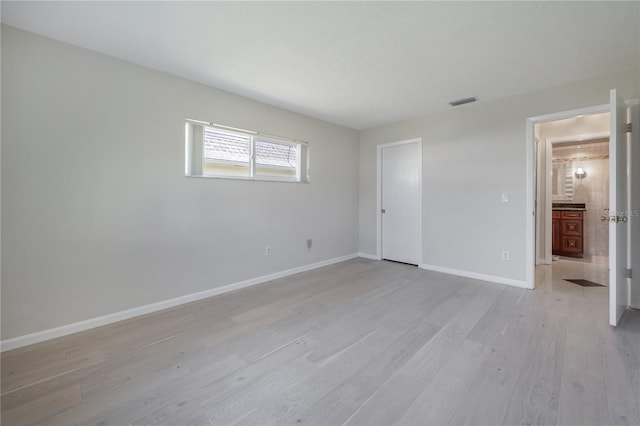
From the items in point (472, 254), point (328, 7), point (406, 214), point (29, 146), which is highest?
point (328, 7)

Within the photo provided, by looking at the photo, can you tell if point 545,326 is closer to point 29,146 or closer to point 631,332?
point 631,332

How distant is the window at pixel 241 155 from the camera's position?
2939mm

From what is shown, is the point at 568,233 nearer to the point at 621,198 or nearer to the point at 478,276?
the point at 478,276

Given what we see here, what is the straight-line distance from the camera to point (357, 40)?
2.14 m

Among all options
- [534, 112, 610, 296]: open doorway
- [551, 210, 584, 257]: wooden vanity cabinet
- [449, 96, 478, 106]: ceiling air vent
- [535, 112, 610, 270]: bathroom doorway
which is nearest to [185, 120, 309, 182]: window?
[449, 96, 478, 106]: ceiling air vent

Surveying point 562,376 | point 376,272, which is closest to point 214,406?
point 562,376

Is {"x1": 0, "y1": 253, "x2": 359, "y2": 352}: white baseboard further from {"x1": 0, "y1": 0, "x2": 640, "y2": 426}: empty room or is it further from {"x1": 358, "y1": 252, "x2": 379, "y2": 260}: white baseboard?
{"x1": 358, "y1": 252, "x2": 379, "y2": 260}: white baseboard

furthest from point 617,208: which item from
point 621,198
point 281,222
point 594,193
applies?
point 594,193

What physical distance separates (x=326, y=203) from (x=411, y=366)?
9.68 ft

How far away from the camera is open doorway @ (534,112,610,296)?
416cm

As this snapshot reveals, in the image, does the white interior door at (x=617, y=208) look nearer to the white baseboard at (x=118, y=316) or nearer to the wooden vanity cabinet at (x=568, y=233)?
the wooden vanity cabinet at (x=568, y=233)

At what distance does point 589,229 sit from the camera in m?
5.12

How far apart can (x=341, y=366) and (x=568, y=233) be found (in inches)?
228

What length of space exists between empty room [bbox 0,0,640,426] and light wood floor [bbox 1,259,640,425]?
16 millimetres
